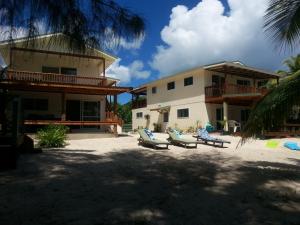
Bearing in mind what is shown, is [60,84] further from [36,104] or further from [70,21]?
[70,21]

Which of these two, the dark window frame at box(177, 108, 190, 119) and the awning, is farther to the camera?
the awning

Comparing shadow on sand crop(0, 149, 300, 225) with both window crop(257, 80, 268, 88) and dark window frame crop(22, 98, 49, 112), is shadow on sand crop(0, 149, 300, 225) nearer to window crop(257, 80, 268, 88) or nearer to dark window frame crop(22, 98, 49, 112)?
dark window frame crop(22, 98, 49, 112)

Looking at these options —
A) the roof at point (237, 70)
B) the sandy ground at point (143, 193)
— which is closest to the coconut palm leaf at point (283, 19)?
the sandy ground at point (143, 193)

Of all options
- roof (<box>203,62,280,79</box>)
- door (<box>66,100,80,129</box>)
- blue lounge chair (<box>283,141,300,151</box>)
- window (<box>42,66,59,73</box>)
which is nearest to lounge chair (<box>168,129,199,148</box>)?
blue lounge chair (<box>283,141,300,151</box>)

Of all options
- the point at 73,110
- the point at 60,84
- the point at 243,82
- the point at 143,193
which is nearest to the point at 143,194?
the point at 143,193

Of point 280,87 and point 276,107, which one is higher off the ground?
point 280,87

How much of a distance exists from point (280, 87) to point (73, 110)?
18837 mm

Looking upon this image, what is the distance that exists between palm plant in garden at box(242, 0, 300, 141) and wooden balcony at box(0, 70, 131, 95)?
14275mm

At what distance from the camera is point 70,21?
458 cm

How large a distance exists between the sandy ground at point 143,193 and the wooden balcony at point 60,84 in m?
9.31

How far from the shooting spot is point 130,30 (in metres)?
4.82

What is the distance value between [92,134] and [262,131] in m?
14.0

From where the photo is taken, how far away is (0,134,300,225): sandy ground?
5215mm

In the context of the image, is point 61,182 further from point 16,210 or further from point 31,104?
point 31,104
